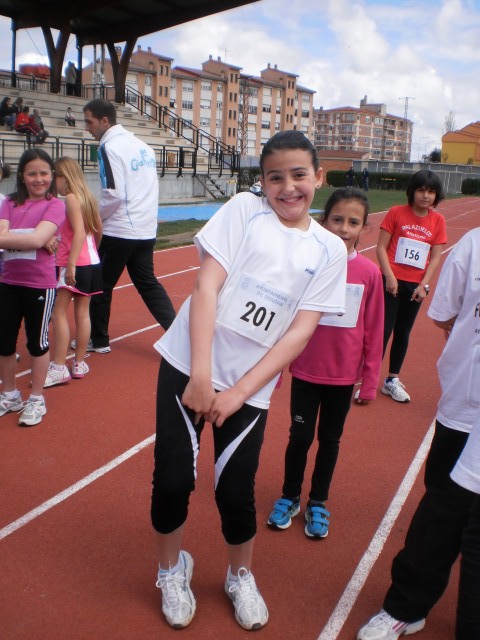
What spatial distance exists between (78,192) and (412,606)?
386cm

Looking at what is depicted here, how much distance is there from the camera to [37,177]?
4.24m

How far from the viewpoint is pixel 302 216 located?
7.82ft

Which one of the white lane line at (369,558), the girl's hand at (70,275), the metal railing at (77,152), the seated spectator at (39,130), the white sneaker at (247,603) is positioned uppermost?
the seated spectator at (39,130)

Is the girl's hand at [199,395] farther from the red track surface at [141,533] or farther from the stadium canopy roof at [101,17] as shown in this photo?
the stadium canopy roof at [101,17]

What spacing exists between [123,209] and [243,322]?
3776 millimetres

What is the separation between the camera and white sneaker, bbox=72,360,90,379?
5.51 metres

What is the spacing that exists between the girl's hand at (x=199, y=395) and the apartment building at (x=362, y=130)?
14965 centimetres

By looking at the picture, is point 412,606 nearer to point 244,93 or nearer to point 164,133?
point 164,133

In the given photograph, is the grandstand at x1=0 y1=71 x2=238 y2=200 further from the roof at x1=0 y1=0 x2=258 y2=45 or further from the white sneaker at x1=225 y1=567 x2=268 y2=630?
the white sneaker at x1=225 y1=567 x2=268 y2=630

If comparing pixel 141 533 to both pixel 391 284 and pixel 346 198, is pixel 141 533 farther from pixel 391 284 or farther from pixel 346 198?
pixel 391 284

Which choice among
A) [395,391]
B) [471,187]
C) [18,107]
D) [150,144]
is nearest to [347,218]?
[395,391]

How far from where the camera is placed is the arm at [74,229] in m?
5.06

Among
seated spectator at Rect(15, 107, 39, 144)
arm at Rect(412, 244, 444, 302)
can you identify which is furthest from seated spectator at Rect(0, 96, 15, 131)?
arm at Rect(412, 244, 444, 302)

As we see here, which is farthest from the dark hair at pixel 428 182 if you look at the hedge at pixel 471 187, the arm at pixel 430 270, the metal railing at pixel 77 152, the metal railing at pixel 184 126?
the hedge at pixel 471 187
